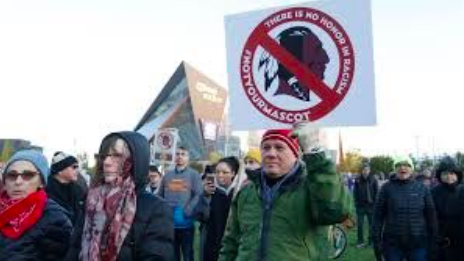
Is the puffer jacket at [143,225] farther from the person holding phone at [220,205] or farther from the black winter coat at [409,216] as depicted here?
the black winter coat at [409,216]

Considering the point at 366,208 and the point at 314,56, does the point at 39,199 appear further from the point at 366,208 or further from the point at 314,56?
the point at 366,208

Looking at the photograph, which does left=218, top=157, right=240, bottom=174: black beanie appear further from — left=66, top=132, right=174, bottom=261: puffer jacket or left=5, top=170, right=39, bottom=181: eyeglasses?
left=66, top=132, right=174, bottom=261: puffer jacket

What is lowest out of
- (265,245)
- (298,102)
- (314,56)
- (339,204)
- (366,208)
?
(366,208)

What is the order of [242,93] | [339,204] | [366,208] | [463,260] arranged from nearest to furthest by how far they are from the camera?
[339,204] → [242,93] → [463,260] → [366,208]

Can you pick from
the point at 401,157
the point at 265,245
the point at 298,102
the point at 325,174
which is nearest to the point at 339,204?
the point at 325,174

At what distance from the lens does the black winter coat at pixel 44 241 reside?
3.78m

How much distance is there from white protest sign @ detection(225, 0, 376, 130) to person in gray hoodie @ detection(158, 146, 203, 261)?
5065 mm

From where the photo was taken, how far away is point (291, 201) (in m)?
3.44

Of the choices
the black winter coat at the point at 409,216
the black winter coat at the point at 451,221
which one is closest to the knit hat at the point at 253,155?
the black winter coat at the point at 409,216

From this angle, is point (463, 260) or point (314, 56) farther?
point (463, 260)

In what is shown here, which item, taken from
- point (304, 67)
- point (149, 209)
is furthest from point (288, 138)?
point (149, 209)

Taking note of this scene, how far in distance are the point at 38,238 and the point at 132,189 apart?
80 cm

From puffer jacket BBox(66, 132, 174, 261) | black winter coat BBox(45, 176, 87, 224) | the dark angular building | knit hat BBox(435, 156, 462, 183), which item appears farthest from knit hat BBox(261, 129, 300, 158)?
the dark angular building

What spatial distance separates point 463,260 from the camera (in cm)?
693
